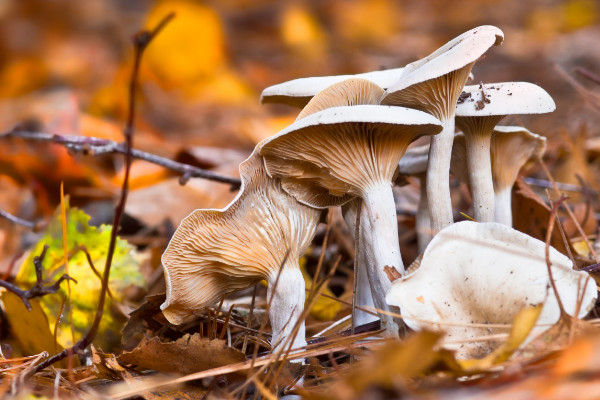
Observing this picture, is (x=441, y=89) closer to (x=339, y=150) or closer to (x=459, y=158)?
(x=339, y=150)

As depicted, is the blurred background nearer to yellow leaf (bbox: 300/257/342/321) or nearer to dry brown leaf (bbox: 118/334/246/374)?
yellow leaf (bbox: 300/257/342/321)

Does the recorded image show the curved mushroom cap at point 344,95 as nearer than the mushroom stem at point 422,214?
Yes

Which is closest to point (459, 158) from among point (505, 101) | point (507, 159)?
point (507, 159)

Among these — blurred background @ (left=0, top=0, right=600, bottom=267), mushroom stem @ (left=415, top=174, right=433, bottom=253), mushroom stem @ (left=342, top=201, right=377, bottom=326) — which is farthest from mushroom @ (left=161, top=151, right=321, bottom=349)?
blurred background @ (left=0, top=0, right=600, bottom=267)

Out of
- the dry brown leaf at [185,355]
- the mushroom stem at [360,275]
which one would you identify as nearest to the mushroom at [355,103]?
the mushroom stem at [360,275]

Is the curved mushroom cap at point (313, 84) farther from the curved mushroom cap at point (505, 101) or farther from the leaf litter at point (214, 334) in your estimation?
the leaf litter at point (214, 334)
